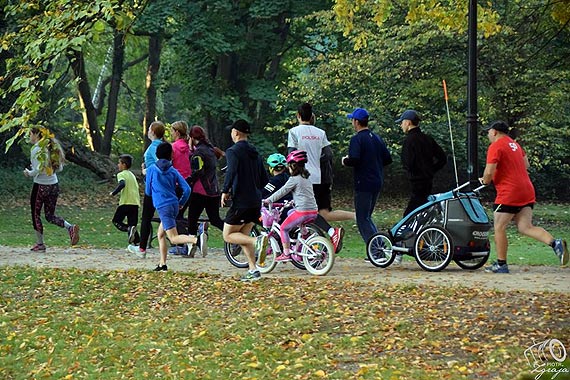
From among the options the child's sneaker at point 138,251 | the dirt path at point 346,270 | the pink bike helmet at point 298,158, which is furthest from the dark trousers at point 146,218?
the pink bike helmet at point 298,158

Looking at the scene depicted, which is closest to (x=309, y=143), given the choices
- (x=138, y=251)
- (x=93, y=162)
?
(x=138, y=251)

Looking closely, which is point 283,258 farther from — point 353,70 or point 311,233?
point 353,70

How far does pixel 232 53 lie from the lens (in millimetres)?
34500

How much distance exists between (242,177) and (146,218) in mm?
2669

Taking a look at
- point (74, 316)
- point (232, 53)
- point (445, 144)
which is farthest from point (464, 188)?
point (232, 53)

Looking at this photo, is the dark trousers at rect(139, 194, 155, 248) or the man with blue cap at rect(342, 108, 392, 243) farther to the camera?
the dark trousers at rect(139, 194, 155, 248)

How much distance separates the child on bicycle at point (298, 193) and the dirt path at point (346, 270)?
0.63m

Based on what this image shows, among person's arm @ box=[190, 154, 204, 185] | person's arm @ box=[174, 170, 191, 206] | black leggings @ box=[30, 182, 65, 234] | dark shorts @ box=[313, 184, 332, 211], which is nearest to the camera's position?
person's arm @ box=[174, 170, 191, 206]

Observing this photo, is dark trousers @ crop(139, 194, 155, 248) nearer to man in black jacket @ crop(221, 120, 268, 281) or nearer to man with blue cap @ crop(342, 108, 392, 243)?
man in black jacket @ crop(221, 120, 268, 281)

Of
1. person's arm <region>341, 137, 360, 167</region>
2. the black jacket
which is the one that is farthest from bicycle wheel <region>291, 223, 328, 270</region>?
the black jacket

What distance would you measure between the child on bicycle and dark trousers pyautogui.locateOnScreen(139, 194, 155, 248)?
235 centimetres

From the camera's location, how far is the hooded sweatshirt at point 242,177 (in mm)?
12078

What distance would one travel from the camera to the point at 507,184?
12172mm

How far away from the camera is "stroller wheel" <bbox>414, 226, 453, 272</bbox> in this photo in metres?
12.3
